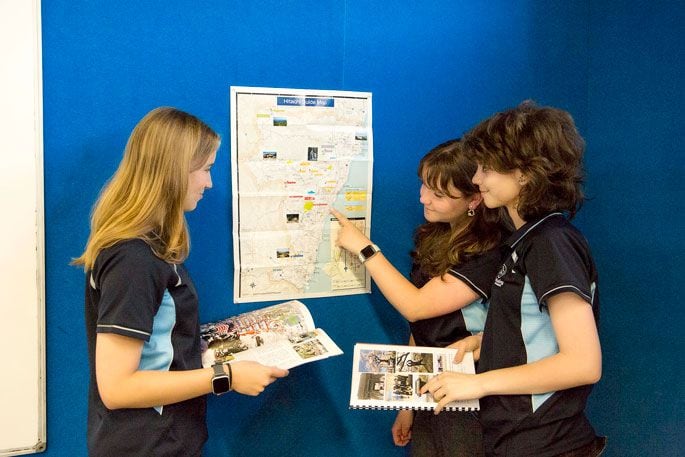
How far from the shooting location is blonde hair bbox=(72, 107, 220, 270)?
1.22m

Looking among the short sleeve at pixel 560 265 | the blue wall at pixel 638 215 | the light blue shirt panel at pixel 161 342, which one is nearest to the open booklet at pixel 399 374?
the short sleeve at pixel 560 265

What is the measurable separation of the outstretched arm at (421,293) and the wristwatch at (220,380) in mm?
558

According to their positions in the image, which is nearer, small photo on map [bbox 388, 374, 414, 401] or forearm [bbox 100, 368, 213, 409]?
forearm [bbox 100, 368, 213, 409]

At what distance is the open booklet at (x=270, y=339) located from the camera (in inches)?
55.8

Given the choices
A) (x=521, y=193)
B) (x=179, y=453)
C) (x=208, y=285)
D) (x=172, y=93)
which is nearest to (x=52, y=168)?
(x=172, y=93)

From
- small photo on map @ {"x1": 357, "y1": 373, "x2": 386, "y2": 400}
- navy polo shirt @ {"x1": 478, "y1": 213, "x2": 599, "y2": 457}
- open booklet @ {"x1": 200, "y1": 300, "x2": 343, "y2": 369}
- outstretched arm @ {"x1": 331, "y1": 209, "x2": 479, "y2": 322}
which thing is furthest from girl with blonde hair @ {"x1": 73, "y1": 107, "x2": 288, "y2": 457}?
navy polo shirt @ {"x1": 478, "y1": 213, "x2": 599, "y2": 457}

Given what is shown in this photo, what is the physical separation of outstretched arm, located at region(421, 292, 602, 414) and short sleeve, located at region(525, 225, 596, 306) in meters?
0.02

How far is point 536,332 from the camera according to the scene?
51.9 inches

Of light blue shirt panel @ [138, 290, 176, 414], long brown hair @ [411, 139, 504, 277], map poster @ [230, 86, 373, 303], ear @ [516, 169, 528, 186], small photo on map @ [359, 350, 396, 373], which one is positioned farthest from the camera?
map poster @ [230, 86, 373, 303]

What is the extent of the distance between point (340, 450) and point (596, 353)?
3.52 ft

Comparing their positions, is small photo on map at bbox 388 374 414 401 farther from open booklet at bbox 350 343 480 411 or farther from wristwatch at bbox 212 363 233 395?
wristwatch at bbox 212 363 233 395

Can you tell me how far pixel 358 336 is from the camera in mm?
1937

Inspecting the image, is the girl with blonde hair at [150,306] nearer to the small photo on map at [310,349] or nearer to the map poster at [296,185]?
the small photo on map at [310,349]

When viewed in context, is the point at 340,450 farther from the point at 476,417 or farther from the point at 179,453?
the point at 179,453
